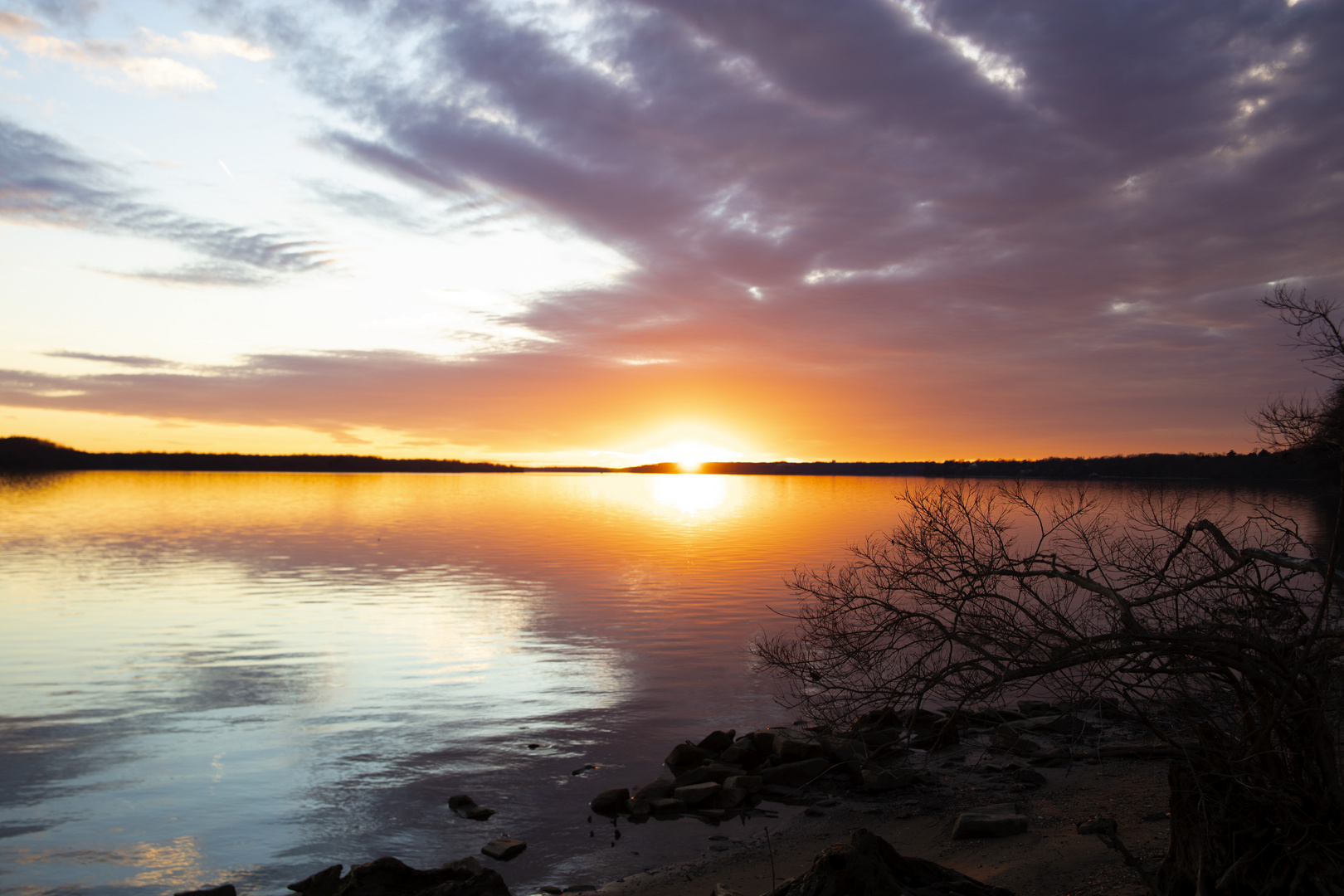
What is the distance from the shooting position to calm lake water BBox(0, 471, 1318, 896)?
497 inches

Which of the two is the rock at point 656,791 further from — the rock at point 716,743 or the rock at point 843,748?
the rock at point 843,748

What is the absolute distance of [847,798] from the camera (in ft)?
46.4

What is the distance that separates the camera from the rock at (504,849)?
1209cm

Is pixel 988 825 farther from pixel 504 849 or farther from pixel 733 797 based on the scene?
pixel 504 849

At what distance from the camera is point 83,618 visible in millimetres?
30078

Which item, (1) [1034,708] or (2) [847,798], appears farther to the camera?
(1) [1034,708]

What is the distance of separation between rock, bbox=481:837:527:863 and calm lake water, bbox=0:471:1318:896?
17cm

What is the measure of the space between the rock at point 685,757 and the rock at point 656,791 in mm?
923

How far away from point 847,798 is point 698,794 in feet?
8.76

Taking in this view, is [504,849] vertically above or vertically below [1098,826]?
below

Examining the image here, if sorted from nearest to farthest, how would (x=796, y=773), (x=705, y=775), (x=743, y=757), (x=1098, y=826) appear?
1. (x=1098, y=826)
2. (x=705, y=775)
3. (x=796, y=773)
4. (x=743, y=757)

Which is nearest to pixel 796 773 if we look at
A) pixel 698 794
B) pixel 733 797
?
pixel 733 797

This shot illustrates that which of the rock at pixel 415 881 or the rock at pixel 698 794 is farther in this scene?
the rock at pixel 698 794

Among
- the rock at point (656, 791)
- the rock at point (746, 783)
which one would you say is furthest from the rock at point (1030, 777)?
the rock at point (656, 791)
